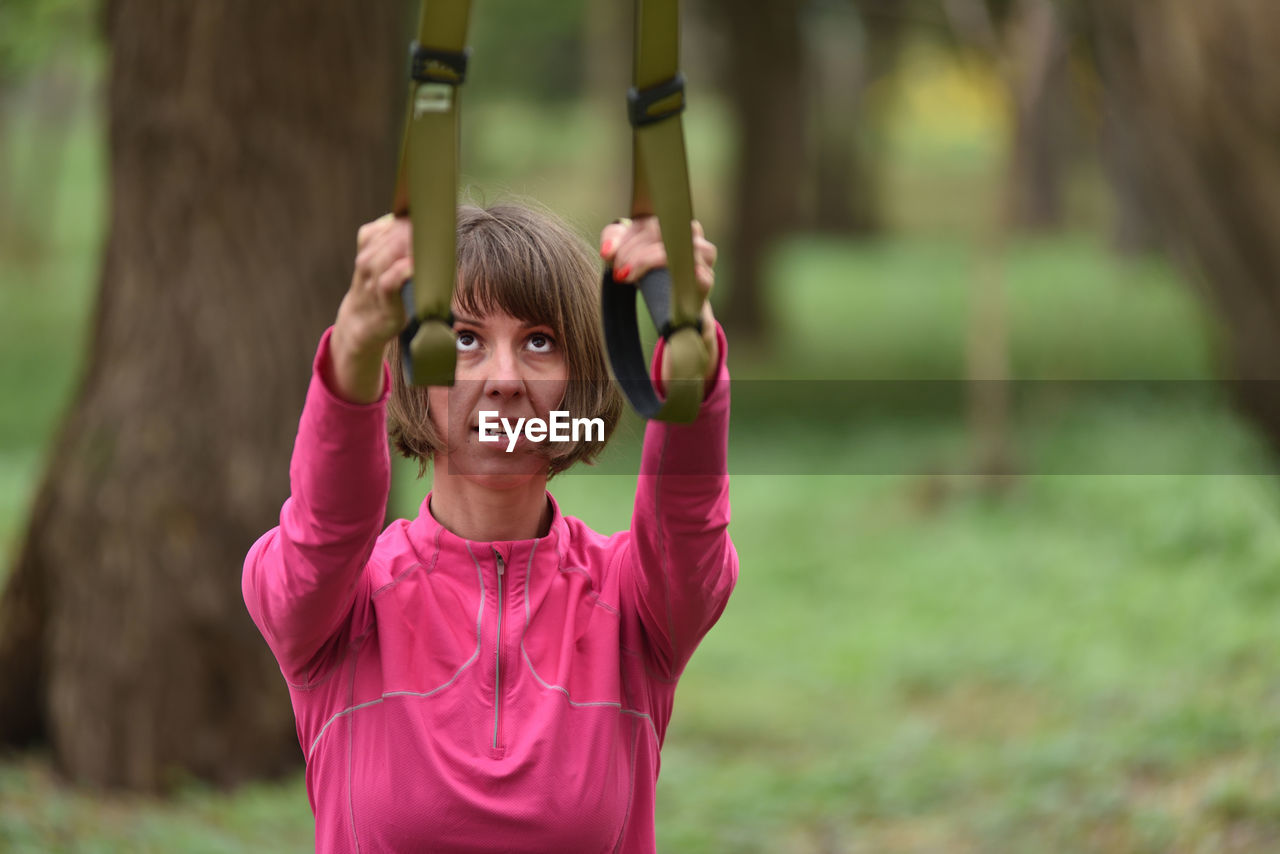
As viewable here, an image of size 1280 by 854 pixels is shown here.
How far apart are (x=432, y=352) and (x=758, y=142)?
16.3m

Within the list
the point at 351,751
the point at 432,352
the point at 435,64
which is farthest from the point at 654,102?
the point at 351,751

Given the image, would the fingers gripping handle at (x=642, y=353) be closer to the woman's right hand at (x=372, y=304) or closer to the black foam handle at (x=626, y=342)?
the black foam handle at (x=626, y=342)

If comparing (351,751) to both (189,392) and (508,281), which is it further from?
(189,392)

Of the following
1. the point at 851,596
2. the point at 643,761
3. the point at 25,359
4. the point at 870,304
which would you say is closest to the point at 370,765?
the point at 643,761

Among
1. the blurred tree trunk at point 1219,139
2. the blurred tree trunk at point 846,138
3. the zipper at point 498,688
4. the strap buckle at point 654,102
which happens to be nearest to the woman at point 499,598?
the zipper at point 498,688

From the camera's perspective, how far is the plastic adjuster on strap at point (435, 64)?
1.51 metres

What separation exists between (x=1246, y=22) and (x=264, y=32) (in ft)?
13.5

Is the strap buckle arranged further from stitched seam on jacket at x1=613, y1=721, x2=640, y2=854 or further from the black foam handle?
stitched seam on jacket at x1=613, y1=721, x2=640, y2=854

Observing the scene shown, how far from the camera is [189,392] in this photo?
5289 millimetres

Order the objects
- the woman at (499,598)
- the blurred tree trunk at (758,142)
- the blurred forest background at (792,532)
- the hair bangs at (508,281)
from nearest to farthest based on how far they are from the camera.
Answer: the woman at (499,598) < the hair bangs at (508,281) < the blurred forest background at (792,532) < the blurred tree trunk at (758,142)

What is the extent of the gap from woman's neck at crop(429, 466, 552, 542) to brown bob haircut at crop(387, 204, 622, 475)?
56 mm

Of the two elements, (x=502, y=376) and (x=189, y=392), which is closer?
(x=502, y=376)

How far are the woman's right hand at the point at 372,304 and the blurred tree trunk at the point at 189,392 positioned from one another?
151 inches

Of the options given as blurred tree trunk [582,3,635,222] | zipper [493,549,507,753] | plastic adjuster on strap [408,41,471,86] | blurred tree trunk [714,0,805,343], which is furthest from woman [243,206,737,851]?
blurred tree trunk [582,3,635,222]
